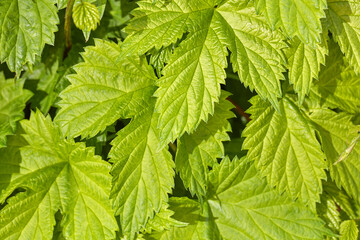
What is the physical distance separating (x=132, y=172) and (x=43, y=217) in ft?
1.14

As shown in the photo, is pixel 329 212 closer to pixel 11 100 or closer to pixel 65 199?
pixel 65 199

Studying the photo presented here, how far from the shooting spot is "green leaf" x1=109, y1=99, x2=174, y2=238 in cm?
137

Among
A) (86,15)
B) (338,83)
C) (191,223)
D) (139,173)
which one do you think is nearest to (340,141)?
(338,83)

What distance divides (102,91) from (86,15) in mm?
245

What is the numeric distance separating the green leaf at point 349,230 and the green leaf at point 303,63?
0.62m

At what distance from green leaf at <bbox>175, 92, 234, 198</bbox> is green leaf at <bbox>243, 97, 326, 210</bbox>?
0.09 m

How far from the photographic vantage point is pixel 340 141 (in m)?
1.59

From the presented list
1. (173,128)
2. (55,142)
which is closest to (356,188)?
(173,128)

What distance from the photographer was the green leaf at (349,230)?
168 cm

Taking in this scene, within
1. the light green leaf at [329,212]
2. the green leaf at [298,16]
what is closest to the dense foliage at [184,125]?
the green leaf at [298,16]

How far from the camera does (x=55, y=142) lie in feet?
5.01

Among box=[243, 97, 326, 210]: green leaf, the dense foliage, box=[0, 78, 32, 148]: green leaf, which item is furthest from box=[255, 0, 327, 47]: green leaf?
box=[0, 78, 32, 148]: green leaf

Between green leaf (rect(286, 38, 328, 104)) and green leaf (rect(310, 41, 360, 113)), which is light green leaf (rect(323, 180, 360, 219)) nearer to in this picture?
green leaf (rect(310, 41, 360, 113))

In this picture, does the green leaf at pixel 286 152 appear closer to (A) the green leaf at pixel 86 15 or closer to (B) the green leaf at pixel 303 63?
(B) the green leaf at pixel 303 63
